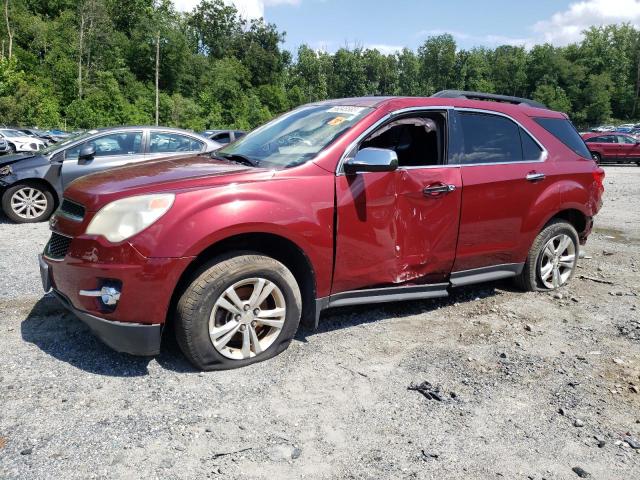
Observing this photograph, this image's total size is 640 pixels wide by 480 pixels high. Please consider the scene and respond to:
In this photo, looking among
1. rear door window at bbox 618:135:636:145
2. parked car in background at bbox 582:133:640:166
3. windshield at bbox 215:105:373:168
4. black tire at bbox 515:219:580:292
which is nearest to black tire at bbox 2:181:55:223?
windshield at bbox 215:105:373:168

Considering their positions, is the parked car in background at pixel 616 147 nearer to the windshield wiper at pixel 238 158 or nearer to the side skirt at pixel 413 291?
the side skirt at pixel 413 291

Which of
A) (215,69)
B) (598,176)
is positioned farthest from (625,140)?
(215,69)

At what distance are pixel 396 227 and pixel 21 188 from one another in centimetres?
682

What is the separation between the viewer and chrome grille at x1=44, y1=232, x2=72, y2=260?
341cm

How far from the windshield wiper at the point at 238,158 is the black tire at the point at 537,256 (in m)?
2.84

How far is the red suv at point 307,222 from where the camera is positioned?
321 cm

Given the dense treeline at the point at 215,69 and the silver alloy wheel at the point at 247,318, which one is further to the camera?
the dense treeline at the point at 215,69

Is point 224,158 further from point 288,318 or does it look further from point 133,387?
point 133,387

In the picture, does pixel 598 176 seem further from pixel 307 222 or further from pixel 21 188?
pixel 21 188

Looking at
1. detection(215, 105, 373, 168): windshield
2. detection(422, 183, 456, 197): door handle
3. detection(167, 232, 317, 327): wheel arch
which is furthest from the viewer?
detection(422, 183, 456, 197): door handle

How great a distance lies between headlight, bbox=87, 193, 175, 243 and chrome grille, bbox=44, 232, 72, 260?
0.28 meters

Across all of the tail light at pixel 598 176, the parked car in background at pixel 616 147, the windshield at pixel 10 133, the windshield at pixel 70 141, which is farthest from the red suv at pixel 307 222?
the parked car in background at pixel 616 147

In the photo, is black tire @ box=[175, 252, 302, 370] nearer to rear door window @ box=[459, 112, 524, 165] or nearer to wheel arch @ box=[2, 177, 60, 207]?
rear door window @ box=[459, 112, 524, 165]

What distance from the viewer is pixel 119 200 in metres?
3.25
